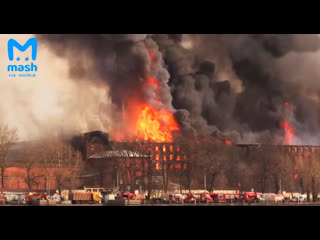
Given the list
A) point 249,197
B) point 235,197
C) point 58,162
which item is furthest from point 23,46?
point 249,197

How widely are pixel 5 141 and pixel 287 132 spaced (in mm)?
42861

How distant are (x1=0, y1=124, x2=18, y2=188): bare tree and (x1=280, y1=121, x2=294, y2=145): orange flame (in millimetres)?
40316

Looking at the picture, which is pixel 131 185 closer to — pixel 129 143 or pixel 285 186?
pixel 129 143

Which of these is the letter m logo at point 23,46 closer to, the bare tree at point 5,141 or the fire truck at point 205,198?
the bare tree at point 5,141

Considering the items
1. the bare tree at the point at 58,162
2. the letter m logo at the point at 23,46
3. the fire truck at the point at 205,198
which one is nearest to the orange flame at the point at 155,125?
the bare tree at the point at 58,162

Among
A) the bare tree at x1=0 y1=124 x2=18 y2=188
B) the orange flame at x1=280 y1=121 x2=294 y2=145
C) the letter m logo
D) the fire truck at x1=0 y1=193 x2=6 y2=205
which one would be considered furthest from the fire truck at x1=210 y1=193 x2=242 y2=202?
the letter m logo

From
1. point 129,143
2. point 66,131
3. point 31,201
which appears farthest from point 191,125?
point 31,201

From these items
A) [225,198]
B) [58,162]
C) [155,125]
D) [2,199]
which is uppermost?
[155,125]

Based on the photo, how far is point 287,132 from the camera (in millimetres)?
97375

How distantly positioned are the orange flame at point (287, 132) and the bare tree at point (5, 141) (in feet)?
132

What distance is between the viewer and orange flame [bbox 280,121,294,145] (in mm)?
96625

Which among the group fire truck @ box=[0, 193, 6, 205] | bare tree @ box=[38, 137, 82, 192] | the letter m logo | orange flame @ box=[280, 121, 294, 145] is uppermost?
the letter m logo

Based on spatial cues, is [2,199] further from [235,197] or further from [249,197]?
[249,197]

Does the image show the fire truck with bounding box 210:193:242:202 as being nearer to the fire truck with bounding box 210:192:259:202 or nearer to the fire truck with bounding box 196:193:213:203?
the fire truck with bounding box 210:192:259:202
